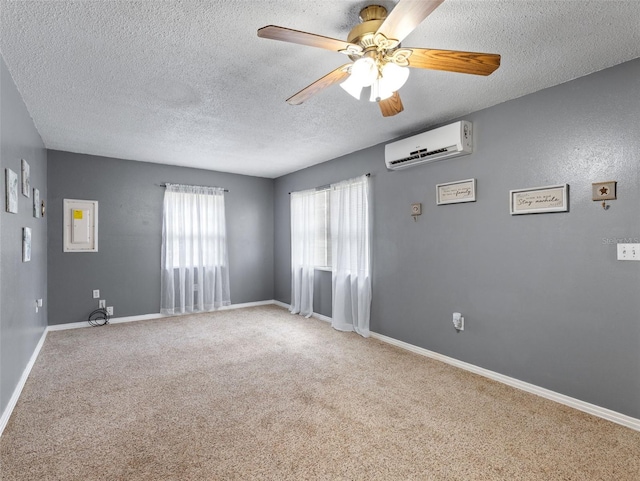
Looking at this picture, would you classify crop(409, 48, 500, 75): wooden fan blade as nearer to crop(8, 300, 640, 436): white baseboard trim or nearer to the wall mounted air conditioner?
the wall mounted air conditioner

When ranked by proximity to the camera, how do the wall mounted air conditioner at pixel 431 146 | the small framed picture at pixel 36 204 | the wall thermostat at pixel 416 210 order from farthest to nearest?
the wall thermostat at pixel 416 210, the small framed picture at pixel 36 204, the wall mounted air conditioner at pixel 431 146

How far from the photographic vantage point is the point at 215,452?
201 cm

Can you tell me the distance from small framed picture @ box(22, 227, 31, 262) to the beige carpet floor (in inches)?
41.3

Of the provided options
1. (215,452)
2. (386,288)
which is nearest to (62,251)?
(215,452)

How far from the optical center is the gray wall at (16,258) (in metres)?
2.28

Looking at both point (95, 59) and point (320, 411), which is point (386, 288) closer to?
point (320, 411)

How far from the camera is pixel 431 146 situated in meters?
3.42

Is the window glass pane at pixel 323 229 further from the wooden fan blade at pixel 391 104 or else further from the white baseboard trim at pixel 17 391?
the white baseboard trim at pixel 17 391

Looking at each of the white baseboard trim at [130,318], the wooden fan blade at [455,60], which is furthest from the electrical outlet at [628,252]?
the white baseboard trim at [130,318]

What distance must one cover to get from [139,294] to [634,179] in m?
5.73

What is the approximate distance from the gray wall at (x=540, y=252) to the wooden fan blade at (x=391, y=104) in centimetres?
128

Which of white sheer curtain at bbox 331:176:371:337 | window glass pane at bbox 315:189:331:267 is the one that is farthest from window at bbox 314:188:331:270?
white sheer curtain at bbox 331:176:371:337

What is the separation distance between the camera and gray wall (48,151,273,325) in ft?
15.1

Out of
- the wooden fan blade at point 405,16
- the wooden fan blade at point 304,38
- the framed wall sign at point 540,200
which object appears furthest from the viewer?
the framed wall sign at point 540,200
